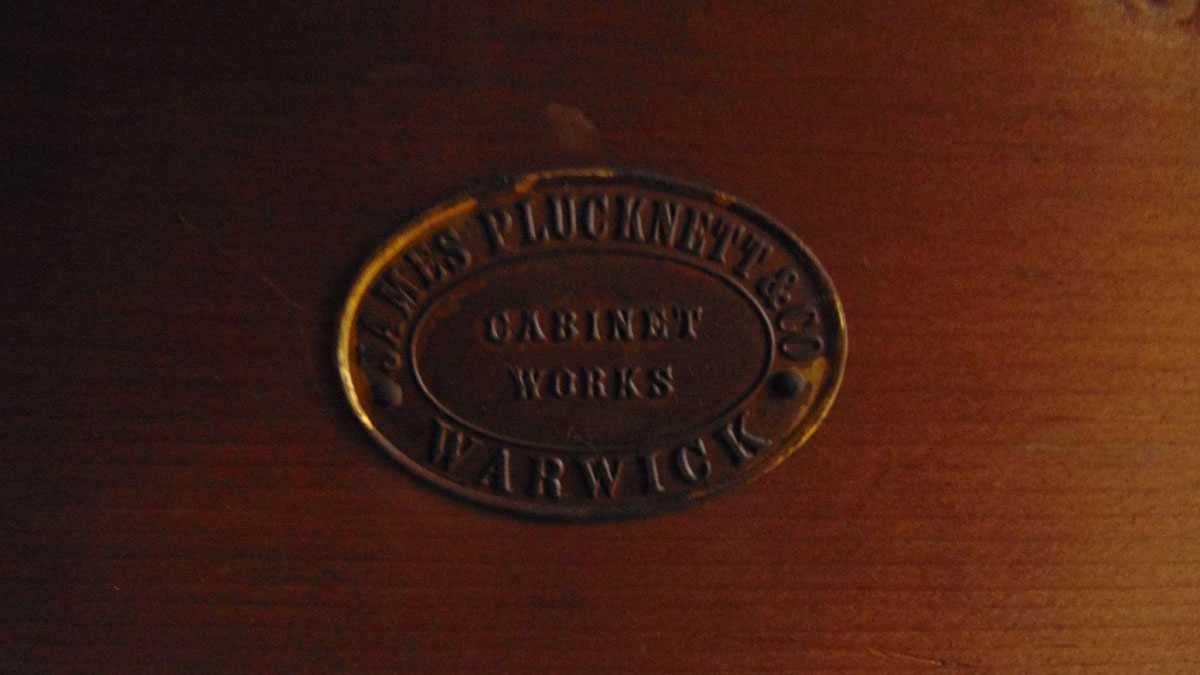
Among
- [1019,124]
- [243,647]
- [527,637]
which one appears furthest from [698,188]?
[243,647]

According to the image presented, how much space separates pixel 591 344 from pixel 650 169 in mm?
136

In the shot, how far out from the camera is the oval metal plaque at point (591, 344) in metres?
0.71

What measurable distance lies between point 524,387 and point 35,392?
1.17 feet

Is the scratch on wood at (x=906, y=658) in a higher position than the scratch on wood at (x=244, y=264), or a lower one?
lower

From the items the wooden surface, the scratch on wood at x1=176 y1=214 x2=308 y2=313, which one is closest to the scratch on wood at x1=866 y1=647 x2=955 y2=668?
the wooden surface

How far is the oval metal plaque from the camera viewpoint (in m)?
0.71

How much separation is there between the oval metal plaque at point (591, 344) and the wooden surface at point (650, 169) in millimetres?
22

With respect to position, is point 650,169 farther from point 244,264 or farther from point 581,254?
point 244,264

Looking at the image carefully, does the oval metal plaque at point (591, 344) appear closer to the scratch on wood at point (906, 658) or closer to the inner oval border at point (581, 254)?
the inner oval border at point (581, 254)

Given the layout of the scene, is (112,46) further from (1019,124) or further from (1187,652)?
(1187,652)

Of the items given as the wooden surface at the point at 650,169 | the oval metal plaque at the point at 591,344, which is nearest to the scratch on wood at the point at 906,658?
the wooden surface at the point at 650,169

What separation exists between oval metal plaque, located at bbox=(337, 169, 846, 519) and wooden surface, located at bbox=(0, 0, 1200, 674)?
0.02 m

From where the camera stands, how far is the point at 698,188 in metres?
0.71

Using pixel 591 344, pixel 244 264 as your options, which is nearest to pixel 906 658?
pixel 591 344
